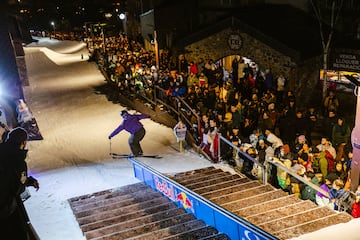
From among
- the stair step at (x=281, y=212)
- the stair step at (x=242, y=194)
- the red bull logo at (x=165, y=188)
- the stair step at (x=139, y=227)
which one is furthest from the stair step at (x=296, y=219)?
the red bull logo at (x=165, y=188)

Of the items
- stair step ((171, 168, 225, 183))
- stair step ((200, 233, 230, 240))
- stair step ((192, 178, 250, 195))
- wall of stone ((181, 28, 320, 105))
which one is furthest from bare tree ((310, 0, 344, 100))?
stair step ((200, 233, 230, 240))

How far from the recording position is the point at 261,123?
497 inches

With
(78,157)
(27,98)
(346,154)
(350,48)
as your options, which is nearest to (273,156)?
(346,154)

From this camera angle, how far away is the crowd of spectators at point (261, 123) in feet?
32.2

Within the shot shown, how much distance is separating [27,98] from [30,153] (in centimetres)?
958

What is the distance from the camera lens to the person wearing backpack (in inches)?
156

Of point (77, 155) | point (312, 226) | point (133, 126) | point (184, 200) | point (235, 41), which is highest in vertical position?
point (235, 41)

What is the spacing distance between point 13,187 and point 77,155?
10502mm

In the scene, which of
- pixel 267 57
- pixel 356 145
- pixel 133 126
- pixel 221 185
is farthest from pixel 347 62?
pixel 267 57

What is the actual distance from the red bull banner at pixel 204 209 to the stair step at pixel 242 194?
0.52 m

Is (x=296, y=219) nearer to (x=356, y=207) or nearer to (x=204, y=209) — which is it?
(x=356, y=207)

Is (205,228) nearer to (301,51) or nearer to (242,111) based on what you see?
(242,111)

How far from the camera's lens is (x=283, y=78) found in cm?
1705

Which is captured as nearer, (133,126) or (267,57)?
(133,126)
